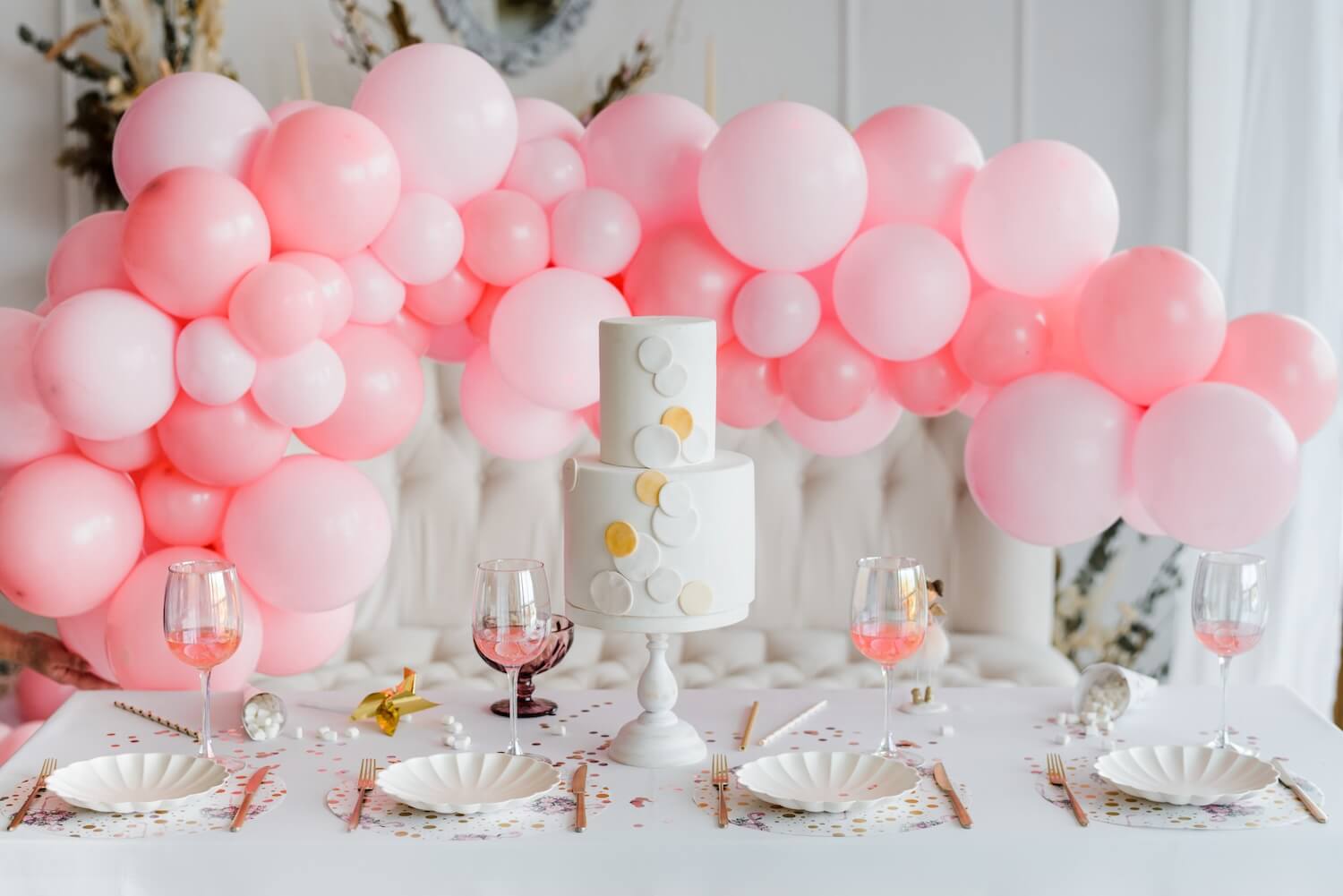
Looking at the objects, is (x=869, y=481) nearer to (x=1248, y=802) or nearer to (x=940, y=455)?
(x=940, y=455)

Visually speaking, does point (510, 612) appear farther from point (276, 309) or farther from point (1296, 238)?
point (1296, 238)

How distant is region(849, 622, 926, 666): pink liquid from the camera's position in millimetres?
1451

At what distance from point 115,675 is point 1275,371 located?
1650mm

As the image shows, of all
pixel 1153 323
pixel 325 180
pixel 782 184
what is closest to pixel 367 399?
pixel 325 180

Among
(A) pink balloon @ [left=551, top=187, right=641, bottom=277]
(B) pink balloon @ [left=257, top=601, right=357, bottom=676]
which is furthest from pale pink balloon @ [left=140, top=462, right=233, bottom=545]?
(A) pink balloon @ [left=551, top=187, right=641, bottom=277]

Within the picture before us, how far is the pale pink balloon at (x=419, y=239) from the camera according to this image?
1938mm

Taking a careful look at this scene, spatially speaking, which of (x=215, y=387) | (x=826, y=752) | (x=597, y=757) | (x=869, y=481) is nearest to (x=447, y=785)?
(x=597, y=757)

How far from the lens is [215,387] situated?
5.90 feet

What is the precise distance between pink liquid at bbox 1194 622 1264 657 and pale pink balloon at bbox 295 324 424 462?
113 cm

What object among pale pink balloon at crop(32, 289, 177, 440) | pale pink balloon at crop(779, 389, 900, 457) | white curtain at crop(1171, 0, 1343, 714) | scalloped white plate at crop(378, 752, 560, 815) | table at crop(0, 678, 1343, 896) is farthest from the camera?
white curtain at crop(1171, 0, 1343, 714)

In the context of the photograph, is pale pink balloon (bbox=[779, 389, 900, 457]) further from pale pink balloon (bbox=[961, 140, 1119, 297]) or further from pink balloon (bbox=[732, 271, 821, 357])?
pale pink balloon (bbox=[961, 140, 1119, 297])

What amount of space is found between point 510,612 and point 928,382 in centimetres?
91

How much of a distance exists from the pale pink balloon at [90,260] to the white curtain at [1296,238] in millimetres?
2336

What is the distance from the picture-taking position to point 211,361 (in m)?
1.78
